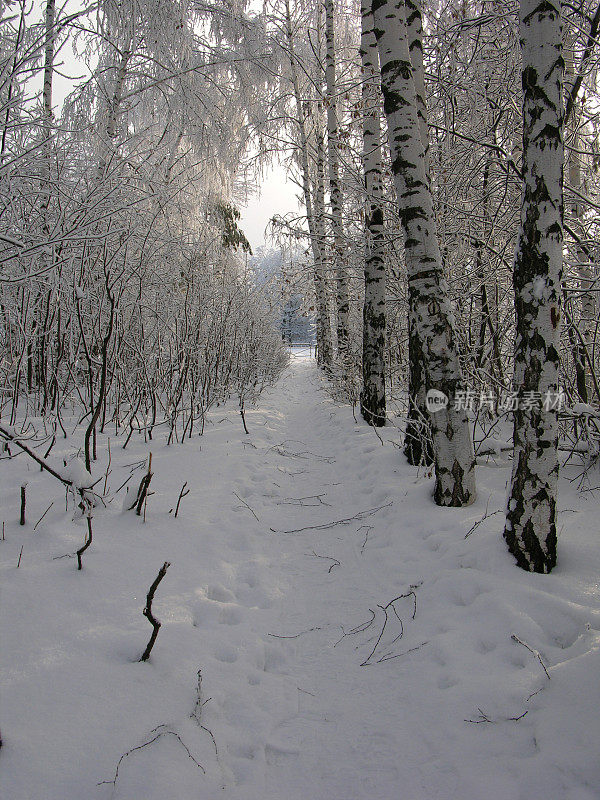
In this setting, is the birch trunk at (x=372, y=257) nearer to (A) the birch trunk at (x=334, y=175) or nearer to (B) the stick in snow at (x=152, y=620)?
(A) the birch trunk at (x=334, y=175)

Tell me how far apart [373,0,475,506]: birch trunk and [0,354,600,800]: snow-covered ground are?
0.34m

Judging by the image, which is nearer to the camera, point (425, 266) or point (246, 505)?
point (425, 266)

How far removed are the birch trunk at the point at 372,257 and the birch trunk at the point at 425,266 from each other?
2150 mm

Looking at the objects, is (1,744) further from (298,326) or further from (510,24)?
(298,326)

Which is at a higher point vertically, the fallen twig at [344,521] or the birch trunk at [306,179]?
the birch trunk at [306,179]

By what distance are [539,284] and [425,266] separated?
1114 mm

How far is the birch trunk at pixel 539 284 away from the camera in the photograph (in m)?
2.01

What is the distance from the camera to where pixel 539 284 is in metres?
2.04

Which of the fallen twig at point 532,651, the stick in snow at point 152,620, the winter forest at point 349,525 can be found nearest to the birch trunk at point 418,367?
the winter forest at point 349,525

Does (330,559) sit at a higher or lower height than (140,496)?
lower

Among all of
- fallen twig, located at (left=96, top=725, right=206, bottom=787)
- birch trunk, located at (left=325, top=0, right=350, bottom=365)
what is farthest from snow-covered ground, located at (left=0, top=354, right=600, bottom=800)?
birch trunk, located at (left=325, top=0, right=350, bottom=365)

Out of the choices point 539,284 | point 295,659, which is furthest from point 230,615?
point 539,284

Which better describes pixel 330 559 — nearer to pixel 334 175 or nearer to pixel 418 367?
pixel 418 367

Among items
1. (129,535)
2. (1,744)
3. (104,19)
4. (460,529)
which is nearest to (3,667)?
(1,744)
